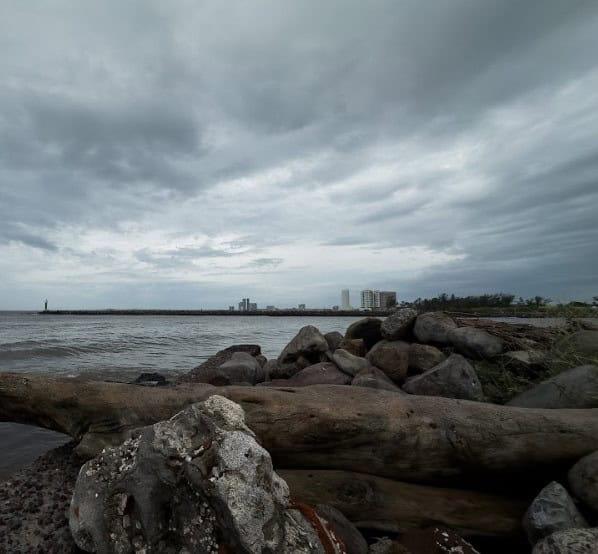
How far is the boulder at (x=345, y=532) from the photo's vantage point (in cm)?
272

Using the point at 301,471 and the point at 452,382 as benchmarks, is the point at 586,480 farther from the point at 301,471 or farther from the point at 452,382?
the point at 452,382

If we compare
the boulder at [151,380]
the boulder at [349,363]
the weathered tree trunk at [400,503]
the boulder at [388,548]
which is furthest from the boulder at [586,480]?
the boulder at [151,380]

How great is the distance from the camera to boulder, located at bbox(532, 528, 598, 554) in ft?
7.57

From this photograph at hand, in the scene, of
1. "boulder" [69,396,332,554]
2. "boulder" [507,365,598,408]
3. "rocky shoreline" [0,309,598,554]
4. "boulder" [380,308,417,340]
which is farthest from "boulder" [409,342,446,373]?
"boulder" [69,396,332,554]

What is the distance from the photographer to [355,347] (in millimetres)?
8930

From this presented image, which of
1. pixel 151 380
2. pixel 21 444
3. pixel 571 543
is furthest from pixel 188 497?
pixel 151 380

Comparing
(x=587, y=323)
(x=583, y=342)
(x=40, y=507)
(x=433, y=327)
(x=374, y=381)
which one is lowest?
(x=40, y=507)

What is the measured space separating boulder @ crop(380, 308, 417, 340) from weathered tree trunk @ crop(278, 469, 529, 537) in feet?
15.8

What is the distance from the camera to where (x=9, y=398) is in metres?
3.97

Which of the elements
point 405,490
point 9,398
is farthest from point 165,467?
point 9,398

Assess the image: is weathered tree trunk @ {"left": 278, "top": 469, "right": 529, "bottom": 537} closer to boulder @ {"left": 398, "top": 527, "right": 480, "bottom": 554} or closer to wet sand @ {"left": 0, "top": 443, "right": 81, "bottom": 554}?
boulder @ {"left": 398, "top": 527, "right": 480, "bottom": 554}

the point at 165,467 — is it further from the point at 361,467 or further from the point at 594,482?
the point at 594,482

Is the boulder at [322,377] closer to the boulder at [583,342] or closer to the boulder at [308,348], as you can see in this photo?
the boulder at [308,348]

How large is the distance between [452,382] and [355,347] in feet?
10.9
